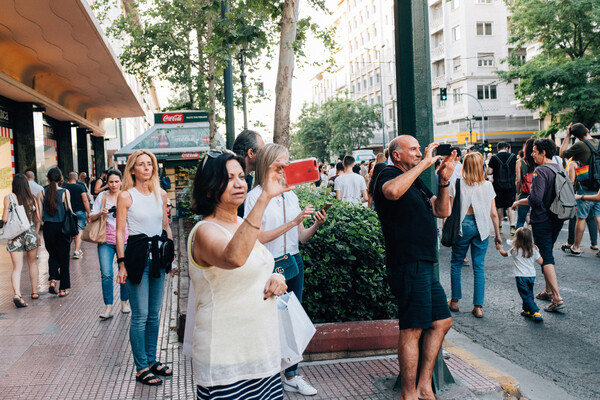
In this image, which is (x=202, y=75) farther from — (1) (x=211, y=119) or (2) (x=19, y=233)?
(2) (x=19, y=233)

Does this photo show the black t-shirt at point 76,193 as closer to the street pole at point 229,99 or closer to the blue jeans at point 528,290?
the street pole at point 229,99

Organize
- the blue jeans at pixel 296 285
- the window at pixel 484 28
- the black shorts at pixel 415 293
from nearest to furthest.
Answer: the black shorts at pixel 415 293 < the blue jeans at pixel 296 285 < the window at pixel 484 28

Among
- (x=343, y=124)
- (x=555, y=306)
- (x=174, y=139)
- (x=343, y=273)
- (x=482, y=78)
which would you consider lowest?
(x=555, y=306)

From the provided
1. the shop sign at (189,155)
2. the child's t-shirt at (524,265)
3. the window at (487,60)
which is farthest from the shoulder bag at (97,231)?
the window at (487,60)

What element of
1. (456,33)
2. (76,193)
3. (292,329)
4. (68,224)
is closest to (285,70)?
(68,224)

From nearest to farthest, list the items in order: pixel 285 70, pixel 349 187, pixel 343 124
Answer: pixel 285 70
pixel 349 187
pixel 343 124

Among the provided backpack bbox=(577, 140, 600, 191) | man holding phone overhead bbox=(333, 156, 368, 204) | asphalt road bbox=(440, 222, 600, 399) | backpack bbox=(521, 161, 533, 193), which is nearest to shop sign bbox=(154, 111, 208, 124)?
man holding phone overhead bbox=(333, 156, 368, 204)

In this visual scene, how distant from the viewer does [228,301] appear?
2.51 metres

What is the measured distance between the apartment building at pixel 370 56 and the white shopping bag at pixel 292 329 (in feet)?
192

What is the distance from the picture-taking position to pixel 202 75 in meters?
22.1

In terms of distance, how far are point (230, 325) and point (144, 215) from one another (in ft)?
8.64

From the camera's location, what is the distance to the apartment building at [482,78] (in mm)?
52719

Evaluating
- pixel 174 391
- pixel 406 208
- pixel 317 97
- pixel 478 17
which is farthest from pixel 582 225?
pixel 317 97

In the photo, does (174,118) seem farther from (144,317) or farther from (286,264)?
(286,264)
